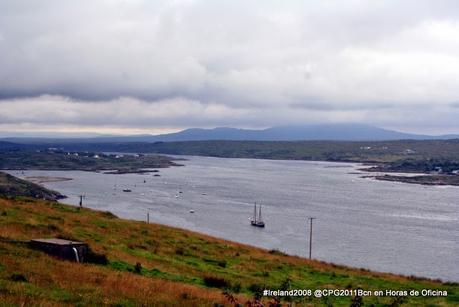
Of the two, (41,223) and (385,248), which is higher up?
(41,223)

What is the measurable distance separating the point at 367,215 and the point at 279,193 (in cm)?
4074

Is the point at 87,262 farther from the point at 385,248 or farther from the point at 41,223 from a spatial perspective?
the point at 385,248

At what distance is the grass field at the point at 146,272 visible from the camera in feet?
48.8

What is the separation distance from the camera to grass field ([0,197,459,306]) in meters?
14.9

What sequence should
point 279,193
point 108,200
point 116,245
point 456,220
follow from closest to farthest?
point 116,245 → point 456,220 → point 108,200 → point 279,193

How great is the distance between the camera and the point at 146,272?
22797mm

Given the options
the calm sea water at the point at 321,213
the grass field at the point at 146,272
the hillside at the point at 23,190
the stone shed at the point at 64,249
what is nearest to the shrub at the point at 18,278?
the grass field at the point at 146,272

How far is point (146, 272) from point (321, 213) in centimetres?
9072

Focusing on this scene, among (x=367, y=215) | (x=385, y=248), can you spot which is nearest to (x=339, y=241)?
(x=385, y=248)

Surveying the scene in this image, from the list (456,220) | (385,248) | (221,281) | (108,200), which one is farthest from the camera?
(108,200)

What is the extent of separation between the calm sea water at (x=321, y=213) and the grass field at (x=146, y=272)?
107 feet

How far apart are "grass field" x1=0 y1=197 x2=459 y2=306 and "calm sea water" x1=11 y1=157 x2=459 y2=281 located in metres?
32.7

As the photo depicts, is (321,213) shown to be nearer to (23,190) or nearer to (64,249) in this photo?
(23,190)

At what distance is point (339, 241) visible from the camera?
263ft
